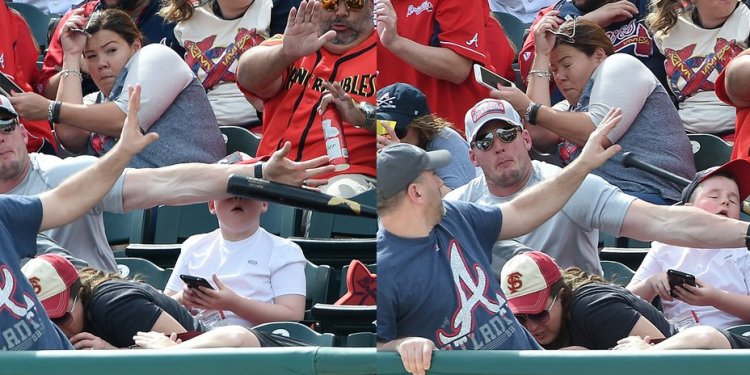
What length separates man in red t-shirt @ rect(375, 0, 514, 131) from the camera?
267 centimetres

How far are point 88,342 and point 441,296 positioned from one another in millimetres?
938

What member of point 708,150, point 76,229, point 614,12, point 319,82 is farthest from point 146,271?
point 708,150

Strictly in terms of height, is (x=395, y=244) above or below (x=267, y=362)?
above

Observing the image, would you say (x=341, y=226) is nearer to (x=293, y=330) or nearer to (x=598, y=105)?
(x=293, y=330)

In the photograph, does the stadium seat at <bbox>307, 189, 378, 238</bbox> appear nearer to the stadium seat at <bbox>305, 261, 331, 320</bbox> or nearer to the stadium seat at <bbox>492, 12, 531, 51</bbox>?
the stadium seat at <bbox>305, 261, 331, 320</bbox>

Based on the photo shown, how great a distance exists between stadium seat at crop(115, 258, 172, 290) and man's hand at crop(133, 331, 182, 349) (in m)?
0.49

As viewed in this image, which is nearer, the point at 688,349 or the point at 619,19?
the point at 688,349

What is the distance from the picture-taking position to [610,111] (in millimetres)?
2732

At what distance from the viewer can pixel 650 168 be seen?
2.85 metres

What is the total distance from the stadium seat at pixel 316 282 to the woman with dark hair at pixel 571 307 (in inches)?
25.1

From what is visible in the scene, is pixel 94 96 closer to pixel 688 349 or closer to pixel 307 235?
pixel 307 235

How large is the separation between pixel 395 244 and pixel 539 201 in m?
0.34

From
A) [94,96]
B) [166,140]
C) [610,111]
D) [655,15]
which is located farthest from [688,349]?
[94,96]

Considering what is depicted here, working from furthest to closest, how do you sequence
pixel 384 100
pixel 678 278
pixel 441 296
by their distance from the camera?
pixel 678 278 → pixel 384 100 → pixel 441 296
